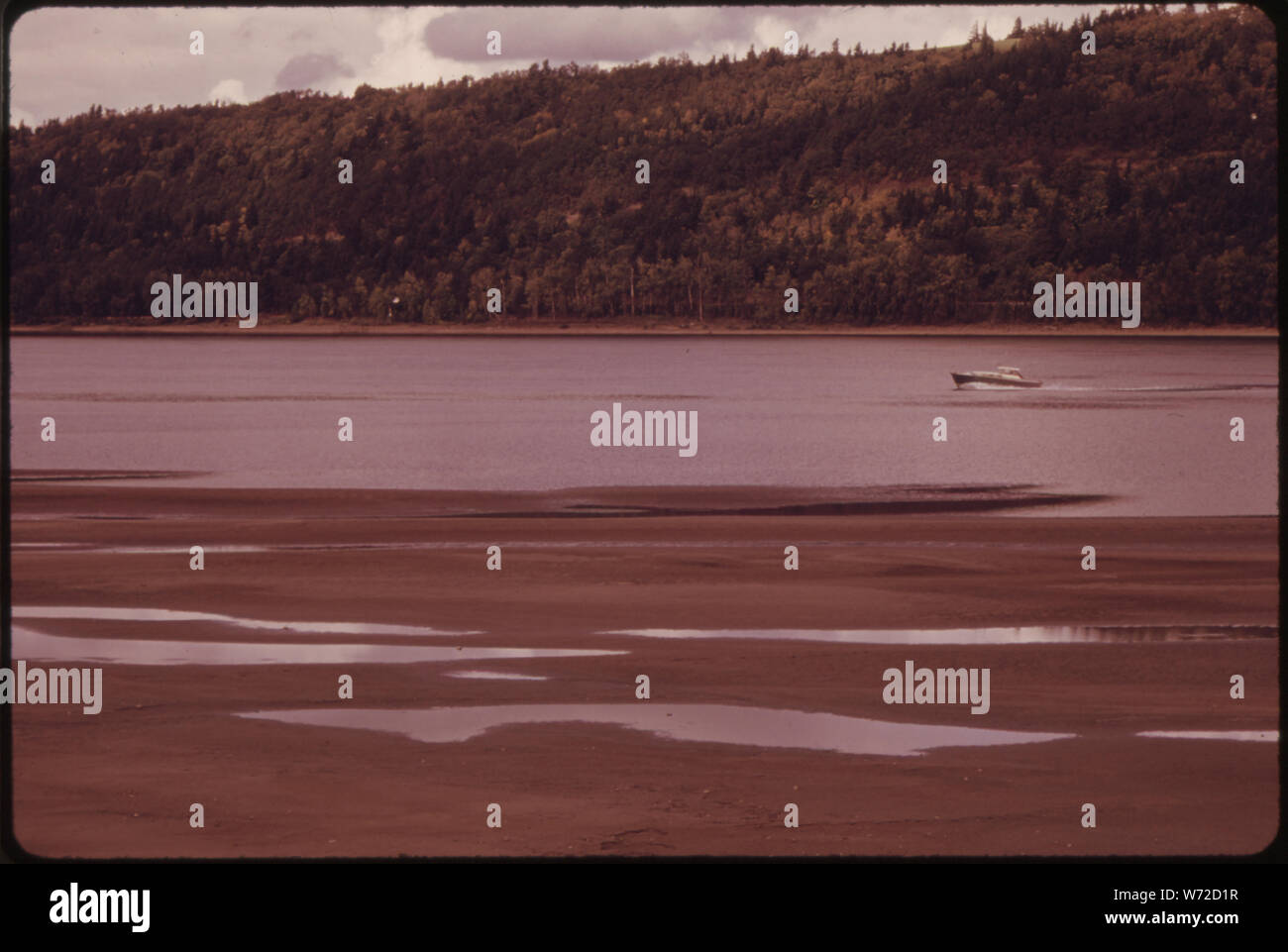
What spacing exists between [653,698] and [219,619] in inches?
256

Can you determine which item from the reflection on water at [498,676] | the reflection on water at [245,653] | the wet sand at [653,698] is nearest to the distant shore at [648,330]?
the wet sand at [653,698]

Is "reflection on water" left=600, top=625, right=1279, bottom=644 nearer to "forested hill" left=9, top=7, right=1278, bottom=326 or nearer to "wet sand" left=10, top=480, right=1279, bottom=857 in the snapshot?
"wet sand" left=10, top=480, right=1279, bottom=857

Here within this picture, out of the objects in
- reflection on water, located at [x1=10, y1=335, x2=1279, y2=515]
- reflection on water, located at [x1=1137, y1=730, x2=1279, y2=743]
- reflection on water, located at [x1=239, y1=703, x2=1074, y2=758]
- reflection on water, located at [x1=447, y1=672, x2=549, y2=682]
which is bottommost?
reflection on water, located at [x1=1137, y1=730, x2=1279, y2=743]

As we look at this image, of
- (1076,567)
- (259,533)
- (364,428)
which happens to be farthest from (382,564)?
(364,428)

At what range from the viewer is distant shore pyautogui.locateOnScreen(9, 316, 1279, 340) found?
168 m

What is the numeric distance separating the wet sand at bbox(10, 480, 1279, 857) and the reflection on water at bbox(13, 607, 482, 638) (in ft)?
1.19

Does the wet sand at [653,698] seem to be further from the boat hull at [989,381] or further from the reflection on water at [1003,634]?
the boat hull at [989,381]

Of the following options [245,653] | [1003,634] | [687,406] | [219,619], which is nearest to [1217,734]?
[1003,634]

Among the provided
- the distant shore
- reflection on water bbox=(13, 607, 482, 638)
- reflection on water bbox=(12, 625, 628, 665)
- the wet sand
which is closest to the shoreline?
the distant shore

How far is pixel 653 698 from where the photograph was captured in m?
15.6

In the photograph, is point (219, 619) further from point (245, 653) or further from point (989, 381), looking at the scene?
point (989, 381)

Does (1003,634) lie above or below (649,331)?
below
